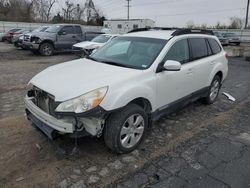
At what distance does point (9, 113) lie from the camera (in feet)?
16.9

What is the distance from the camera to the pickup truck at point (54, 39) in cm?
1512

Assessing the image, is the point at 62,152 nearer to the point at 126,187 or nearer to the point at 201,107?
the point at 126,187

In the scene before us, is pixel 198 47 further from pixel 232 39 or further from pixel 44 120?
pixel 232 39

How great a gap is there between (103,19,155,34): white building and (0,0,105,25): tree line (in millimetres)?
16906

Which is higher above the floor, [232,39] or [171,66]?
[232,39]

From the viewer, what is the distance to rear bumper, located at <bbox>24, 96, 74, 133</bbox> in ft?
10.2

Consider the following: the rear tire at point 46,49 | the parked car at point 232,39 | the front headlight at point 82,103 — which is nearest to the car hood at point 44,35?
the rear tire at point 46,49

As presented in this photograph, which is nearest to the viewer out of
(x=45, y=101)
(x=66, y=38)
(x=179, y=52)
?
(x=45, y=101)

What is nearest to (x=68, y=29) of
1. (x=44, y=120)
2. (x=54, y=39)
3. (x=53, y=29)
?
(x=53, y=29)

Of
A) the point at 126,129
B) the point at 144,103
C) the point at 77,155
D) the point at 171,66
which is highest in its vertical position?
the point at 171,66

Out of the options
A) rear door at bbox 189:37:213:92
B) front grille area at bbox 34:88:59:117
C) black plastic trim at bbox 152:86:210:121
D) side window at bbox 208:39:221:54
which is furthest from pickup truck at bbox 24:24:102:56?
front grille area at bbox 34:88:59:117

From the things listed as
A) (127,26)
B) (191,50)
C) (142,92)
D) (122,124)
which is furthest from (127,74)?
(127,26)

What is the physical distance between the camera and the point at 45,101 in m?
3.44

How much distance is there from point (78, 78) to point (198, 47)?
9.16 feet
